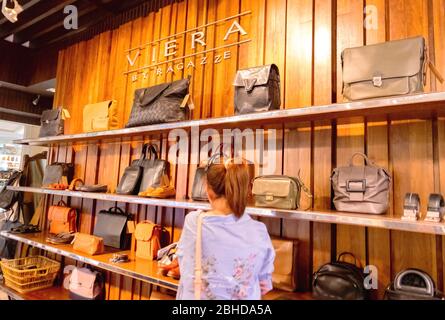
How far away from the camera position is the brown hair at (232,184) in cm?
147

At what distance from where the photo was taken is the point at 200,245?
4.71ft

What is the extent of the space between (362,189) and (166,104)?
5.24 ft

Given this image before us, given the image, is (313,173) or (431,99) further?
(313,173)

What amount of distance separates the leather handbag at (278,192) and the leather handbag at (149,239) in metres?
1.14

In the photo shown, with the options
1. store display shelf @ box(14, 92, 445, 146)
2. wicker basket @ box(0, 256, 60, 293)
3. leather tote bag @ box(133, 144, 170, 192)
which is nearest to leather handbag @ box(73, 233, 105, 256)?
leather tote bag @ box(133, 144, 170, 192)

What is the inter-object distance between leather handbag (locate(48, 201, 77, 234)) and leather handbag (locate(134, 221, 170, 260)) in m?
1.19

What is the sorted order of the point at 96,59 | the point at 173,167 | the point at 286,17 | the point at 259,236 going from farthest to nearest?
the point at 96,59, the point at 173,167, the point at 286,17, the point at 259,236

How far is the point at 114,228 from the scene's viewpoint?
299cm

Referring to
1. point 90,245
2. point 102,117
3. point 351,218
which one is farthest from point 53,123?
point 351,218

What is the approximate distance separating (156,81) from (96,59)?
48.3 inches

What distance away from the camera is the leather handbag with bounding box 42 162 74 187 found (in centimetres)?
363

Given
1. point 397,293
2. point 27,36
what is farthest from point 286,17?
point 27,36

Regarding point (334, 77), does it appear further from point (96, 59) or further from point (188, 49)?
point (96, 59)

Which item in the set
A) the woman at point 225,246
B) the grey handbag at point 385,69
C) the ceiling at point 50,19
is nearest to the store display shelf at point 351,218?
the woman at point 225,246
